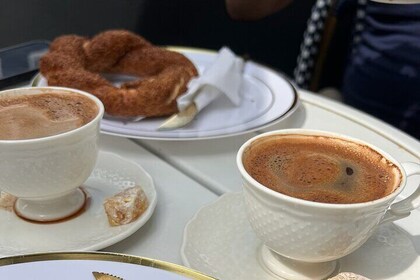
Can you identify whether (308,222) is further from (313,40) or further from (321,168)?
(313,40)

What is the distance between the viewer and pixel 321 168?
0.51 meters

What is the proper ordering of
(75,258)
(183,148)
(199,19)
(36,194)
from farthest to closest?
(199,19)
(183,148)
(36,194)
(75,258)

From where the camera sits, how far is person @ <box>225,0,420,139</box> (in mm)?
1163

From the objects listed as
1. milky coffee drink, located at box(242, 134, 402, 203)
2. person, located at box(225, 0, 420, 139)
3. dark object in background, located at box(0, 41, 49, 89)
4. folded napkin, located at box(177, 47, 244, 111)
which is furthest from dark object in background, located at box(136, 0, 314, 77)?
milky coffee drink, located at box(242, 134, 402, 203)

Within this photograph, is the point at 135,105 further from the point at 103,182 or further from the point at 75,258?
the point at 75,258

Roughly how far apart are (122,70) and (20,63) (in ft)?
0.61

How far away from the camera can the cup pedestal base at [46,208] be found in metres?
0.56

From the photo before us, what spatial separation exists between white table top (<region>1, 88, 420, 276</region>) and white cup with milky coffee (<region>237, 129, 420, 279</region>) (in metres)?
0.10

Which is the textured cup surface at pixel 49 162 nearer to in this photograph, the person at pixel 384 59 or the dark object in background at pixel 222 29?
the person at pixel 384 59

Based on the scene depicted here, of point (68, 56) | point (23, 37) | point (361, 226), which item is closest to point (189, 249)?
point (361, 226)

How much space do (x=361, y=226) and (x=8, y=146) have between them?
1.07 feet

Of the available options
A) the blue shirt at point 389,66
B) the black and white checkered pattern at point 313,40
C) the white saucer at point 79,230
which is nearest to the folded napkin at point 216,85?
the white saucer at point 79,230

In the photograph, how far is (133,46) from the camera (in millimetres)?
936

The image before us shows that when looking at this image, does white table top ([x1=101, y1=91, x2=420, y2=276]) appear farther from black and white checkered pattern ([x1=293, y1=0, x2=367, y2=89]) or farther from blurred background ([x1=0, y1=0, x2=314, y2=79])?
blurred background ([x1=0, y1=0, x2=314, y2=79])
